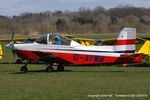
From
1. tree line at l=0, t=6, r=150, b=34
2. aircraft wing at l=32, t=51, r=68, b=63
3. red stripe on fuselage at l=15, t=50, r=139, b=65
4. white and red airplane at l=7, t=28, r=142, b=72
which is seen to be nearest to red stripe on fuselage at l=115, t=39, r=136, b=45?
white and red airplane at l=7, t=28, r=142, b=72

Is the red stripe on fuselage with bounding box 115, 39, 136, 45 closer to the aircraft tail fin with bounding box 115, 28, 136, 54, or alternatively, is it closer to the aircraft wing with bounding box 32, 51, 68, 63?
the aircraft tail fin with bounding box 115, 28, 136, 54

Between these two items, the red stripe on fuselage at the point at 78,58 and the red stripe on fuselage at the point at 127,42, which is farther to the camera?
the red stripe on fuselage at the point at 78,58

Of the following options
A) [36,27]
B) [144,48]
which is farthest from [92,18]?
[144,48]

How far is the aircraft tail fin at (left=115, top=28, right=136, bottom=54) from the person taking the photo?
1301 cm

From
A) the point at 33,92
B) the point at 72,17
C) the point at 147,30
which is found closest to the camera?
the point at 33,92

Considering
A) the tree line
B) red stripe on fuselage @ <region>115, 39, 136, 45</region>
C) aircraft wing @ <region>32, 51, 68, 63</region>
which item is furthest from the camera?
the tree line

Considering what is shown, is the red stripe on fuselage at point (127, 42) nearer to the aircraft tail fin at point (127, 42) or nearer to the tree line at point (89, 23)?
the aircraft tail fin at point (127, 42)

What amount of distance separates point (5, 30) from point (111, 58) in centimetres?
3804

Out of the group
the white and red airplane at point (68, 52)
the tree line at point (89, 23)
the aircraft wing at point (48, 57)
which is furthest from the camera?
the tree line at point (89, 23)

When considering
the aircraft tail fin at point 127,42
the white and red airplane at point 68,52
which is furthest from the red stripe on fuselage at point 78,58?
the aircraft tail fin at point 127,42

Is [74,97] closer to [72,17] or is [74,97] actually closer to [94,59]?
[94,59]

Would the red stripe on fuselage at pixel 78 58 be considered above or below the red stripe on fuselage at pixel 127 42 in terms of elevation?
below

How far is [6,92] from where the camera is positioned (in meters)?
8.30

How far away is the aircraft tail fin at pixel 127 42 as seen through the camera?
13.0m
